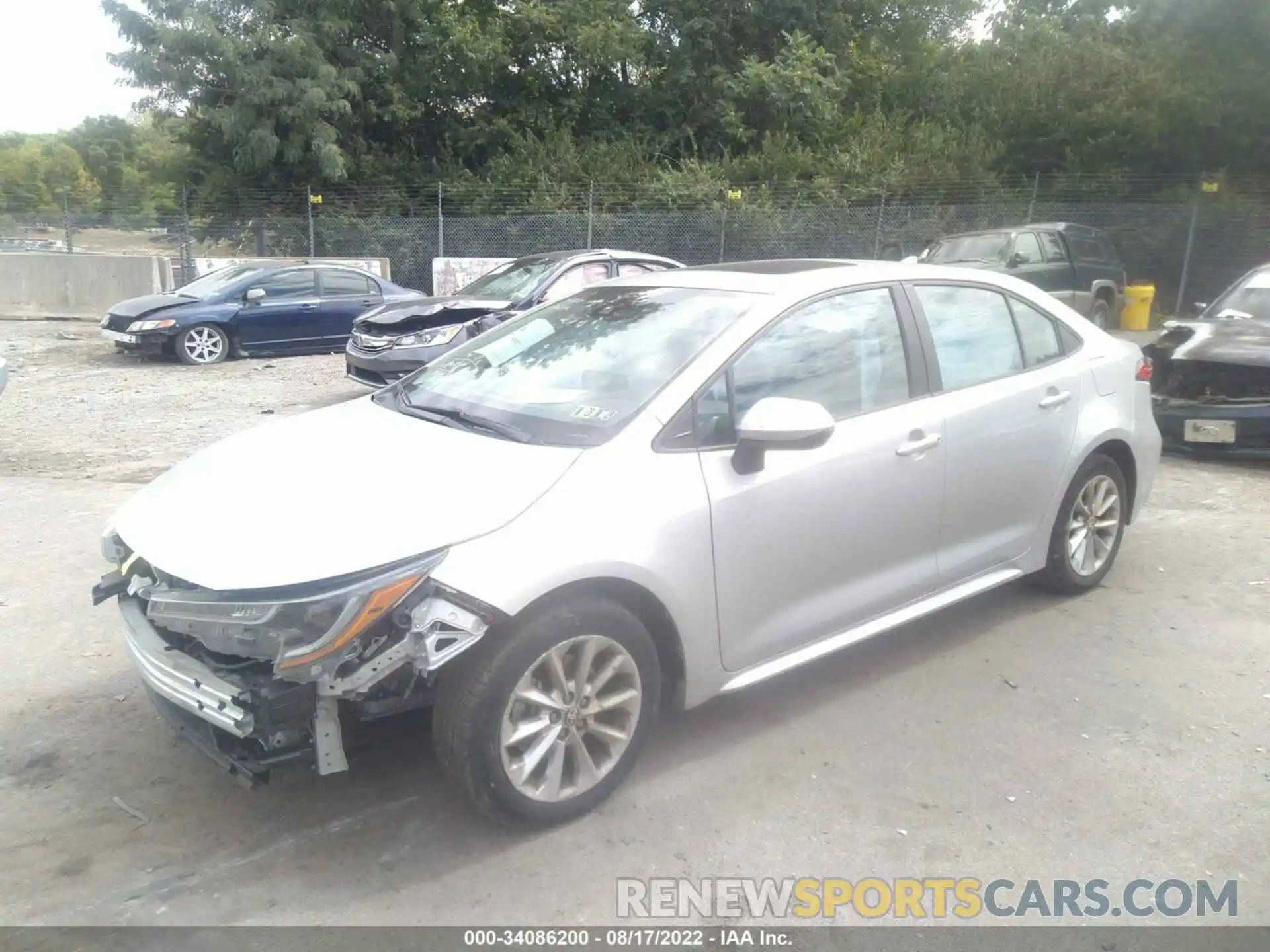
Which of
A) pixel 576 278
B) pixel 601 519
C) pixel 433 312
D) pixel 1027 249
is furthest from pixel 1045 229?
pixel 601 519

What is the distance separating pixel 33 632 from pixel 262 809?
208 centimetres

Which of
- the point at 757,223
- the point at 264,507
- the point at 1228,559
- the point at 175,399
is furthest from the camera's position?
the point at 757,223

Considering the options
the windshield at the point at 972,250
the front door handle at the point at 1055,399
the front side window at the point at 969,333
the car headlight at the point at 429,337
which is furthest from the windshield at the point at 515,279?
the front door handle at the point at 1055,399

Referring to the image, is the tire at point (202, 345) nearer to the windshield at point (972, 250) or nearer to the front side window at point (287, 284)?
the front side window at point (287, 284)

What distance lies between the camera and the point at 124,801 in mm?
3523

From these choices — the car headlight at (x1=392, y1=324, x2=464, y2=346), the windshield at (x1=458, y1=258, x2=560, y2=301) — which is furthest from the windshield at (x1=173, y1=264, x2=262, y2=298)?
the car headlight at (x1=392, y1=324, x2=464, y2=346)

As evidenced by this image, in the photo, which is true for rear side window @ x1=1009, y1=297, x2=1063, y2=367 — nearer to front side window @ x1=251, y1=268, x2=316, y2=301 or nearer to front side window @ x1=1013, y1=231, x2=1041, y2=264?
front side window @ x1=1013, y1=231, x2=1041, y2=264

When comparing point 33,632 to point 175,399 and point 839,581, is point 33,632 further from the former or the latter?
point 175,399

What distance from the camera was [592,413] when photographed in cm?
369

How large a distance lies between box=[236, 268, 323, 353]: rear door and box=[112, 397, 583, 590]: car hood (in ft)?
36.9

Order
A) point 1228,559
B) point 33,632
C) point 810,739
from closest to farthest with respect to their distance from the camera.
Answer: point 810,739 → point 33,632 → point 1228,559

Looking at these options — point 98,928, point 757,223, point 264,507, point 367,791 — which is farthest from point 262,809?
point 757,223

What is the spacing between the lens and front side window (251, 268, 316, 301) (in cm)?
1473

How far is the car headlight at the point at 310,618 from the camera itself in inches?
115
